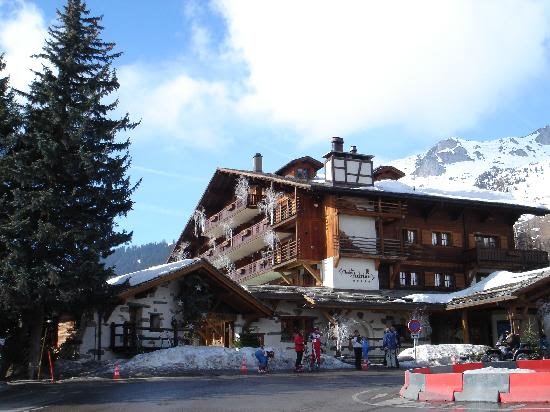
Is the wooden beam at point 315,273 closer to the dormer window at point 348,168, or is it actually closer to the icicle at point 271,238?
the icicle at point 271,238

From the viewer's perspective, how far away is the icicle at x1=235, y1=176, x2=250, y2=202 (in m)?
43.6

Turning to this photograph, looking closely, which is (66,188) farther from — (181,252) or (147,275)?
(181,252)

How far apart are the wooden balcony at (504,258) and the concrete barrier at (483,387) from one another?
94.1ft

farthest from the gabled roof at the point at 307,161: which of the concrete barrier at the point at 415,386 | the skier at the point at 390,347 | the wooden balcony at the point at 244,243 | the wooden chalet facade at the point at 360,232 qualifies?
the concrete barrier at the point at 415,386

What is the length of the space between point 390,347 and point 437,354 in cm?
442

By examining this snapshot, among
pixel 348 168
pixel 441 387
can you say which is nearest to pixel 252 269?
pixel 348 168

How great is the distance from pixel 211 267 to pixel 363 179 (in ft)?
50.5

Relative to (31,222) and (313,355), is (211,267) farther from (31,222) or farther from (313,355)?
(31,222)

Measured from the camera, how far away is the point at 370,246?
1532 inches

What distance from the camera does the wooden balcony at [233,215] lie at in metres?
43.2

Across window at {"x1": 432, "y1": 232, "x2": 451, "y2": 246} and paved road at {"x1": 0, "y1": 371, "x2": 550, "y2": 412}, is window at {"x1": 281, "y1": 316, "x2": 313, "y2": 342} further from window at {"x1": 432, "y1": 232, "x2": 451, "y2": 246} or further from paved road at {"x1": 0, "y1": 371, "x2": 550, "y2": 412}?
paved road at {"x1": 0, "y1": 371, "x2": 550, "y2": 412}

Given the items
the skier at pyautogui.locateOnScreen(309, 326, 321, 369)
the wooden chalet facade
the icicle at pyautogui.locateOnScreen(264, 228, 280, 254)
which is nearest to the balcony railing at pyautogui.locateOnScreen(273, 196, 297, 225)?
the wooden chalet facade

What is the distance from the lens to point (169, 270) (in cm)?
2766

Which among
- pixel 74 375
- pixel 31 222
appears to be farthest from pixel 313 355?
pixel 31 222
